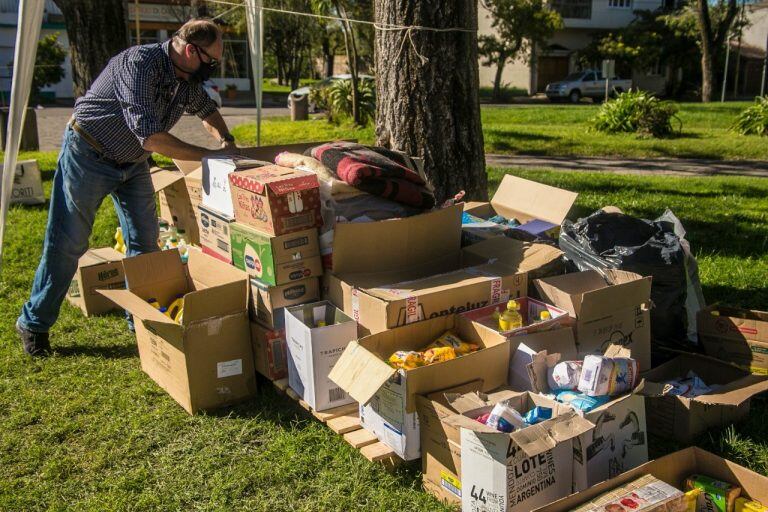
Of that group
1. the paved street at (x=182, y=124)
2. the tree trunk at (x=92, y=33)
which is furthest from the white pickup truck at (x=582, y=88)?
the tree trunk at (x=92, y=33)

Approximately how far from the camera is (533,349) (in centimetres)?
341

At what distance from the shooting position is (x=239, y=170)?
3848 millimetres

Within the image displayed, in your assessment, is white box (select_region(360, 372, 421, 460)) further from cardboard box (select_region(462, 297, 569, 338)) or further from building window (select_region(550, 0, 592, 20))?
building window (select_region(550, 0, 592, 20))

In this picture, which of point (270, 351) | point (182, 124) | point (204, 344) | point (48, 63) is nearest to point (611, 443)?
point (270, 351)

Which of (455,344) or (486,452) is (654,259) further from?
(486,452)

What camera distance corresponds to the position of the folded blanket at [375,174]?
385 cm

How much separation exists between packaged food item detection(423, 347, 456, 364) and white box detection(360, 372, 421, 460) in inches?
10.5

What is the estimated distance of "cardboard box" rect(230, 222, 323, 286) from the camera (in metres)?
3.62

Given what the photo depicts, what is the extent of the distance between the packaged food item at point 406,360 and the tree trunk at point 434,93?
2.24m

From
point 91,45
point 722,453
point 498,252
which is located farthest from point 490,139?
point 722,453

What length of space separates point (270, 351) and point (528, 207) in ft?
6.95

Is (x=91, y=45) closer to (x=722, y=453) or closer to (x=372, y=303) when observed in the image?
(x=372, y=303)

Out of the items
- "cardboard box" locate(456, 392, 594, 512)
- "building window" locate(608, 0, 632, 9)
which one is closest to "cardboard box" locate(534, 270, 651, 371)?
"cardboard box" locate(456, 392, 594, 512)

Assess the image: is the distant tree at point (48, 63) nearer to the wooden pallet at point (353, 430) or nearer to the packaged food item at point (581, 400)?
the wooden pallet at point (353, 430)
